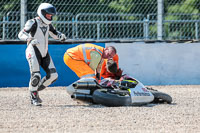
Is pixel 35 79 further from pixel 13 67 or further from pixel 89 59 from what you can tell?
pixel 13 67

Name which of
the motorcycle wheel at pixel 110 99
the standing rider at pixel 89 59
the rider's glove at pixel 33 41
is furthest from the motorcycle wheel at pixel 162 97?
the rider's glove at pixel 33 41

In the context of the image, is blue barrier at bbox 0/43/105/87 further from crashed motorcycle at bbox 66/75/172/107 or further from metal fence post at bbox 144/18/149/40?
crashed motorcycle at bbox 66/75/172/107

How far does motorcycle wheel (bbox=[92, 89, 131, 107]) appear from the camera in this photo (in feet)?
21.9

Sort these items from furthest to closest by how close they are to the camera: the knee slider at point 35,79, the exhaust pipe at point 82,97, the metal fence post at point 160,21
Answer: the metal fence post at point 160,21 → the knee slider at point 35,79 → the exhaust pipe at point 82,97

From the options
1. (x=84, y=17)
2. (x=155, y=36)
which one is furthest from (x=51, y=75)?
(x=155, y=36)

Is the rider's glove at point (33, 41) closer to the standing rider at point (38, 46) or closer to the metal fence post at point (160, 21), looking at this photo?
the standing rider at point (38, 46)

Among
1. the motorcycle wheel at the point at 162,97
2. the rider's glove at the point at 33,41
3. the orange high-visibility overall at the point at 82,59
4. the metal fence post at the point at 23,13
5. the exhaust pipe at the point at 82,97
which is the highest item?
the metal fence post at the point at 23,13

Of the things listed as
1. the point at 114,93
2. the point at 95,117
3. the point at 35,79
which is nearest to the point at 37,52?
the point at 35,79

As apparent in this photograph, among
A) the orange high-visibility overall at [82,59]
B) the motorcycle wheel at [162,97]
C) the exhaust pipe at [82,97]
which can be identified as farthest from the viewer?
the orange high-visibility overall at [82,59]

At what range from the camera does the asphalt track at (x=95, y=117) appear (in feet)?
16.1

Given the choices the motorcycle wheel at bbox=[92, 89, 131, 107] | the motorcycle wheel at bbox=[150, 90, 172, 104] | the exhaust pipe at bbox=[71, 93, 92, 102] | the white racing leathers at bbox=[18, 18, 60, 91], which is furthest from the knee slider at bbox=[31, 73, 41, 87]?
the motorcycle wheel at bbox=[150, 90, 172, 104]

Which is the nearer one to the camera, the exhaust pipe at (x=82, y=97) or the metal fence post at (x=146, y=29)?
the exhaust pipe at (x=82, y=97)

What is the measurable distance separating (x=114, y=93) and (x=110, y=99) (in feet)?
0.72

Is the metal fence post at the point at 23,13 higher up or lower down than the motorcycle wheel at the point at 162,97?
higher up
